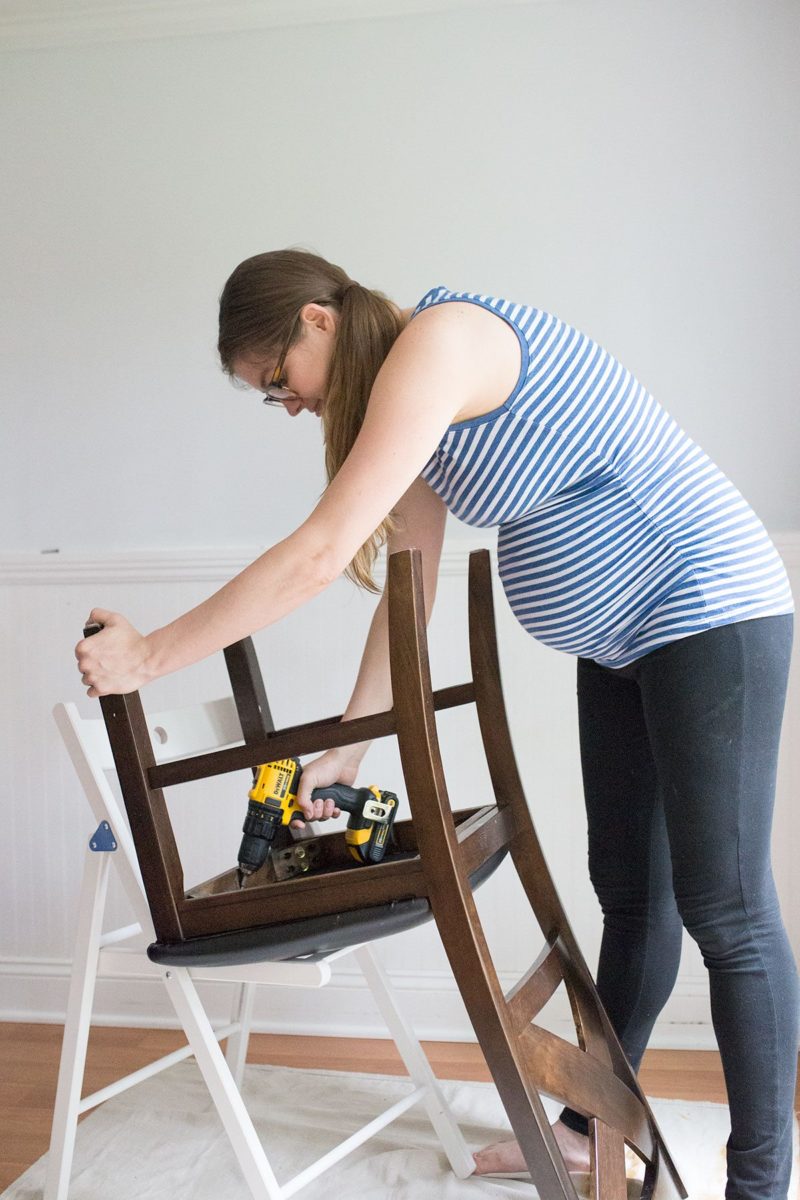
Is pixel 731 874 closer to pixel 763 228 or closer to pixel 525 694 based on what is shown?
pixel 525 694

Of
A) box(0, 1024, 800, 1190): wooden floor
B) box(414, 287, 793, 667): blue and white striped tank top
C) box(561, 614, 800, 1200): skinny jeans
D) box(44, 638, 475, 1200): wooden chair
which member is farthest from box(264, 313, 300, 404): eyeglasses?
box(0, 1024, 800, 1190): wooden floor

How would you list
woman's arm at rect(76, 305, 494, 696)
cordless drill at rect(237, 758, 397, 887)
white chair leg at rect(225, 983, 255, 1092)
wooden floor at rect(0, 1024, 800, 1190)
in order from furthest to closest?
wooden floor at rect(0, 1024, 800, 1190) < white chair leg at rect(225, 983, 255, 1092) < cordless drill at rect(237, 758, 397, 887) < woman's arm at rect(76, 305, 494, 696)

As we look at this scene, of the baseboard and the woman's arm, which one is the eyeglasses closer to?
the woman's arm

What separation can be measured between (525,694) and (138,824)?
107 cm

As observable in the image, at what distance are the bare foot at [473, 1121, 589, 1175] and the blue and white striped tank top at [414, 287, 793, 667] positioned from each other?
73 cm

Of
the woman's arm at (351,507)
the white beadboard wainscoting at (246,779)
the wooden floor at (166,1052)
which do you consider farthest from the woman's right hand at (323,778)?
the wooden floor at (166,1052)

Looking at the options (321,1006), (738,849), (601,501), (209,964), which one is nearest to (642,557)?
(601,501)

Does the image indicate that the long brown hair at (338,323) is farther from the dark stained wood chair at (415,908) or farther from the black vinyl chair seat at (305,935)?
the black vinyl chair seat at (305,935)

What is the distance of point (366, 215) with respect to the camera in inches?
86.0

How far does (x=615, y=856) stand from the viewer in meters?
1.46

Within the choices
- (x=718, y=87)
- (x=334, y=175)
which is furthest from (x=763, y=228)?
(x=334, y=175)

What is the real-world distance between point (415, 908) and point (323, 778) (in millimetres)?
320

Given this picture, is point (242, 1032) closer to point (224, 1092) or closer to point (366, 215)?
point (224, 1092)

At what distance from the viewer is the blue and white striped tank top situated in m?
1.17
